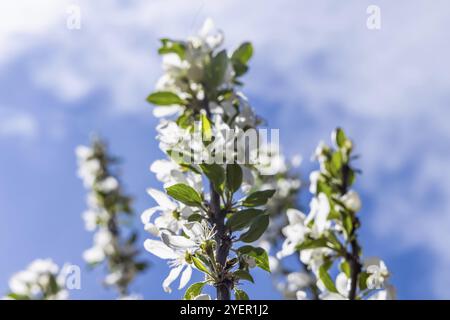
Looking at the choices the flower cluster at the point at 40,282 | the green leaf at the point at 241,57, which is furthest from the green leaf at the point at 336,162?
the flower cluster at the point at 40,282

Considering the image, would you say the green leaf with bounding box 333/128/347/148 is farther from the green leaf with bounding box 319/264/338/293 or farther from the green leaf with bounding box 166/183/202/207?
the green leaf with bounding box 166/183/202/207

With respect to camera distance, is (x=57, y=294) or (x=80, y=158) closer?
(x=57, y=294)

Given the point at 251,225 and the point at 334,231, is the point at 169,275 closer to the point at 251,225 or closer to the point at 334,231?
the point at 251,225

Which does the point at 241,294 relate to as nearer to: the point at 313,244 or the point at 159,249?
the point at 159,249

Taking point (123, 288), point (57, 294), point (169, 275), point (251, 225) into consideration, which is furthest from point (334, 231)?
point (123, 288)

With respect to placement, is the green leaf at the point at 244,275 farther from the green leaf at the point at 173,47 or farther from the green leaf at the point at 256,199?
the green leaf at the point at 173,47
